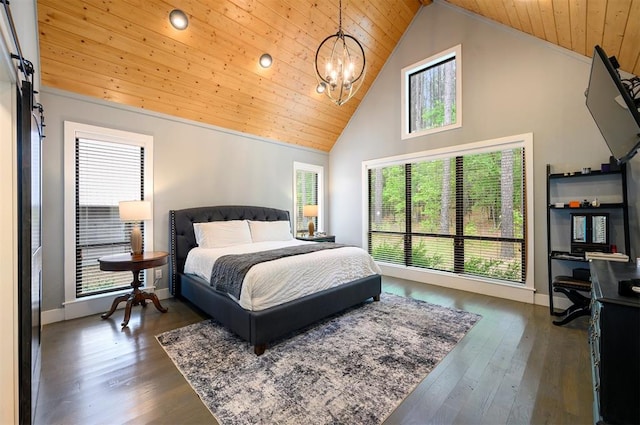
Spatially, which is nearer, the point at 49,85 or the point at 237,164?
the point at 49,85

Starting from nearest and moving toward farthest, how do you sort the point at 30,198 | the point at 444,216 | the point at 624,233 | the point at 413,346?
the point at 30,198 < the point at 413,346 < the point at 624,233 < the point at 444,216

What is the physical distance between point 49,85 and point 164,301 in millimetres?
2910

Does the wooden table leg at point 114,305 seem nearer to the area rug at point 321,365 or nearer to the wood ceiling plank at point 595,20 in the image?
the area rug at point 321,365

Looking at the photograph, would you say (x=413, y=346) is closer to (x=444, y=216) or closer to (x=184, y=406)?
(x=184, y=406)

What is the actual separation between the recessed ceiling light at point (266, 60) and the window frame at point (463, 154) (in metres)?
2.59

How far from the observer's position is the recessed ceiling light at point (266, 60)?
12.6ft

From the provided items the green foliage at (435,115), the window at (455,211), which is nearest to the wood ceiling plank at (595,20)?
the window at (455,211)

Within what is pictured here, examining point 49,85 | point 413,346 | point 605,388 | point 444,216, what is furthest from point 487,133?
point 49,85

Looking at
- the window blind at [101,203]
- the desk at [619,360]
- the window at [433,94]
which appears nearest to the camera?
the desk at [619,360]

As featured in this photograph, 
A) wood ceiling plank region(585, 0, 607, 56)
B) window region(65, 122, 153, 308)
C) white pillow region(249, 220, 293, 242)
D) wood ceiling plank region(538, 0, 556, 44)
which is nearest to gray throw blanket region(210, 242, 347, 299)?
white pillow region(249, 220, 293, 242)

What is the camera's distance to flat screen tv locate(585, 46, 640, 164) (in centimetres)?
164

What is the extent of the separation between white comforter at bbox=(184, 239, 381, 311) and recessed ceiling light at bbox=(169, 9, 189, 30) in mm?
2614

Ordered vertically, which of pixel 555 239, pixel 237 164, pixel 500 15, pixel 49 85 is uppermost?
pixel 500 15

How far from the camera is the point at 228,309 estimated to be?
8.83 feet
